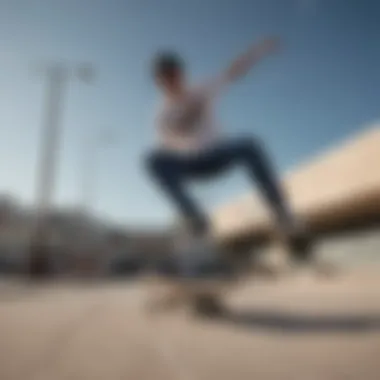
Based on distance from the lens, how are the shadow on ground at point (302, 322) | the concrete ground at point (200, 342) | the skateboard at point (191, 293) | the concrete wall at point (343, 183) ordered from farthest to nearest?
the concrete wall at point (343, 183) < the skateboard at point (191, 293) < the shadow on ground at point (302, 322) < the concrete ground at point (200, 342)

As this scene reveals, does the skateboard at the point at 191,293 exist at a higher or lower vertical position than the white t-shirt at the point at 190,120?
lower

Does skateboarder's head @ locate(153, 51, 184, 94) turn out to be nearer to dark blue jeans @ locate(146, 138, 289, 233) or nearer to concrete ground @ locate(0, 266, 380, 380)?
dark blue jeans @ locate(146, 138, 289, 233)

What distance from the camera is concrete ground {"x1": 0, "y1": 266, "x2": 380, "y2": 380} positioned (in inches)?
55.0

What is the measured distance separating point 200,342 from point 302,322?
64 cm

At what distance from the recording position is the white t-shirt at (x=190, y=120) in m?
1.98

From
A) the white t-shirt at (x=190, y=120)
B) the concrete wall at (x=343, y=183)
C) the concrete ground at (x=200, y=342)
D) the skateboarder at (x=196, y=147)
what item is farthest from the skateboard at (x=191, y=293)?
the concrete wall at (x=343, y=183)

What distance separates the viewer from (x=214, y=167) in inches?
75.4

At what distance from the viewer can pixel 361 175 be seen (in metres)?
11.4

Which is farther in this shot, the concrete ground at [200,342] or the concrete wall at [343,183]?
the concrete wall at [343,183]

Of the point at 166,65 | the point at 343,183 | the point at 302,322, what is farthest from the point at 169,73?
the point at 343,183

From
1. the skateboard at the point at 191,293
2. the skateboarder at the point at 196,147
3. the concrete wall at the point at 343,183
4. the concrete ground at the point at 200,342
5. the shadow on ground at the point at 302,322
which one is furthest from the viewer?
the concrete wall at the point at 343,183

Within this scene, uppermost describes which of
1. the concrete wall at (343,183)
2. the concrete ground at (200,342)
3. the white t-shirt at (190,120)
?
the concrete wall at (343,183)

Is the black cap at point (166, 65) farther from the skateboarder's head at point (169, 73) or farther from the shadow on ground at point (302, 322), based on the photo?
the shadow on ground at point (302, 322)

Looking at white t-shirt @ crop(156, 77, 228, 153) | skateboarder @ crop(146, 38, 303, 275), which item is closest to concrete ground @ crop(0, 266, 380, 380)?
skateboarder @ crop(146, 38, 303, 275)
